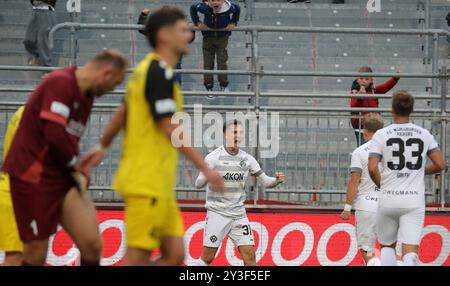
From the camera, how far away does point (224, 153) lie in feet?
45.5

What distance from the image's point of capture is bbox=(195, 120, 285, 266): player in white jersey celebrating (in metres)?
13.7

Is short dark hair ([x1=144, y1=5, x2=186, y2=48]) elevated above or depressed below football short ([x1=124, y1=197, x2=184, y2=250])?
above

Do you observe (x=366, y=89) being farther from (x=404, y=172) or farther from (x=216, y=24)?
(x=404, y=172)

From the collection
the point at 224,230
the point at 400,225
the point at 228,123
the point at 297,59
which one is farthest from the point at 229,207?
the point at 297,59

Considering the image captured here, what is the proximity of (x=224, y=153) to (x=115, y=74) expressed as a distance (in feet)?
18.5

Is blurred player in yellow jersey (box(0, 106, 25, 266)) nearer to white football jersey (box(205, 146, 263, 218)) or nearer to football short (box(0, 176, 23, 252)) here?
football short (box(0, 176, 23, 252))

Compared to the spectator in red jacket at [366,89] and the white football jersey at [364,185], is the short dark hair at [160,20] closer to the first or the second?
the white football jersey at [364,185]

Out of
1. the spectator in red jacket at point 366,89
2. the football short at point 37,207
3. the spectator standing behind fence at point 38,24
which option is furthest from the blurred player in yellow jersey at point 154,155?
the spectator standing behind fence at point 38,24

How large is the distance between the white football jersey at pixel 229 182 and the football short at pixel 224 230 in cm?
8

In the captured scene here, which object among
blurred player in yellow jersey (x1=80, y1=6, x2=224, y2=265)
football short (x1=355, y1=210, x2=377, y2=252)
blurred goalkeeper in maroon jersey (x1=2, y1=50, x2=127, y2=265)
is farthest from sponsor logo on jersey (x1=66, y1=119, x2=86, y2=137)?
football short (x1=355, y1=210, x2=377, y2=252)

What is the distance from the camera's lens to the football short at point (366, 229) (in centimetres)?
1355

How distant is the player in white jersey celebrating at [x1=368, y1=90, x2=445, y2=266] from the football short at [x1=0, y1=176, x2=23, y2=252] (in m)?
3.83
